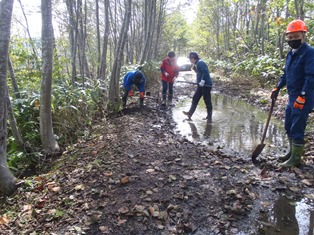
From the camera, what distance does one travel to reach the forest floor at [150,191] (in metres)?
3.18

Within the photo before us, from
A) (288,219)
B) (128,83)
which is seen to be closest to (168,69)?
(128,83)

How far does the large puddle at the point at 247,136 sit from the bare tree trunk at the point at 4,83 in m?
3.66

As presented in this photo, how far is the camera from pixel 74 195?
3.77m

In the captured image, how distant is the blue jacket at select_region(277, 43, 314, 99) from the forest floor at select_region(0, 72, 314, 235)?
56.1 inches

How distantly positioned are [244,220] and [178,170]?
149cm

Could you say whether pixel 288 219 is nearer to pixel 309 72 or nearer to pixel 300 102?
pixel 300 102

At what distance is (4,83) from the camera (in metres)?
3.70

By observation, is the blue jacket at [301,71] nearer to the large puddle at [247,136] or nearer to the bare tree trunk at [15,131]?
the large puddle at [247,136]

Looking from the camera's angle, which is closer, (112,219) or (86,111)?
(112,219)

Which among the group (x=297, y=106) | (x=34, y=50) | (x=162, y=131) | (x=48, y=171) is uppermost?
(x=34, y=50)

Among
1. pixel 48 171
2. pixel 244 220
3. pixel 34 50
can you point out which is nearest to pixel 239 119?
pixel 244 220

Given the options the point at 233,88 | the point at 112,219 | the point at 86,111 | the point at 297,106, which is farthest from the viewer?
the point at 233,88

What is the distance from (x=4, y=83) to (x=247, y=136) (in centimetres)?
548

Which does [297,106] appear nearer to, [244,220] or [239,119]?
[244,220]
